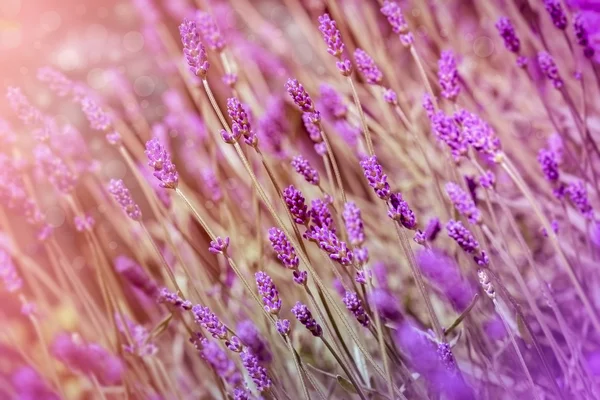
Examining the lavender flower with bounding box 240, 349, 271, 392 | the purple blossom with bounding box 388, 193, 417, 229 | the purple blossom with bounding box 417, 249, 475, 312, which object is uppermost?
the purple blossom with bounding box 388, 193, 417, 229

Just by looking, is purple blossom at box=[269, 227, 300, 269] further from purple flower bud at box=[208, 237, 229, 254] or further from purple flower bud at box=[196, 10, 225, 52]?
purple flower bud at box=[196, 10, 225, 52]

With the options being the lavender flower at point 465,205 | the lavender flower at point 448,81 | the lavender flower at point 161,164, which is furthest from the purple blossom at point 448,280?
the lavender flower at point 161,164

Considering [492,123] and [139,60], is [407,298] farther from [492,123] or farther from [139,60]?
[139,60]

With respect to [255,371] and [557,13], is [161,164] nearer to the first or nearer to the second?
[255,371]

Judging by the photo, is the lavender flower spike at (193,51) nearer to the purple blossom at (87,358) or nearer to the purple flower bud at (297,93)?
the purple flower bud at (297,93)

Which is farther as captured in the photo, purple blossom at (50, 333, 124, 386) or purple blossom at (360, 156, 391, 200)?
purple blossom at (50, 333, 124, 386)

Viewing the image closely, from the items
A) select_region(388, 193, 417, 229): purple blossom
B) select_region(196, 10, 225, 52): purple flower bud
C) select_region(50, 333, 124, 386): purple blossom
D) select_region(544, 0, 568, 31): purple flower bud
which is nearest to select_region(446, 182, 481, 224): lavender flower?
select_region(388, 193, 417, 229): purple blossom

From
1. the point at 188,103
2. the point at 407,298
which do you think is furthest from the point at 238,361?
the point at 188,103
